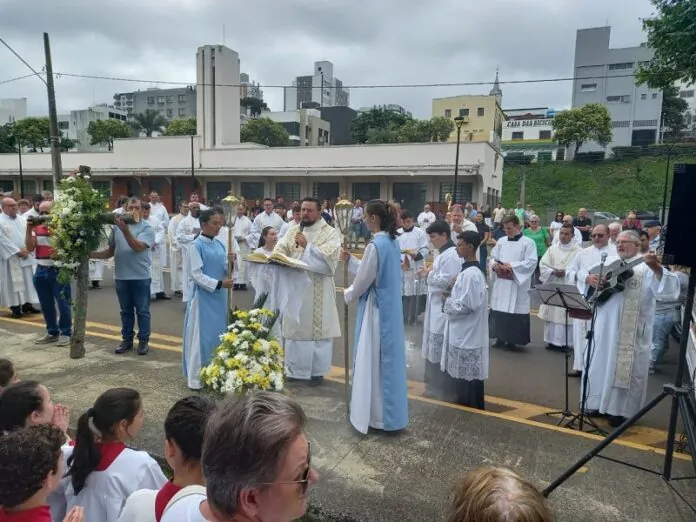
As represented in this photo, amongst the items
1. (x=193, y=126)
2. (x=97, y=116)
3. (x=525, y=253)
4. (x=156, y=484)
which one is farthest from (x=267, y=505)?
(x=97, y=116)

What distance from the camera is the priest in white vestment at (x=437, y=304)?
5828mm

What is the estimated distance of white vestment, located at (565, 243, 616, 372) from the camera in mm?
6371

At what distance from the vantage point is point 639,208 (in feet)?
136

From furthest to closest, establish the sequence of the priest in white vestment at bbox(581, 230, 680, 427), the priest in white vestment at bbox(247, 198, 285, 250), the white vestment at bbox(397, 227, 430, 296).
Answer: the priest in white vestment at bbox(247, 198, 285, 250) < the white vestment at bbox(397, 227, 430, 296) < the priest in white vestment at bbox(581, 230, 680, 427)

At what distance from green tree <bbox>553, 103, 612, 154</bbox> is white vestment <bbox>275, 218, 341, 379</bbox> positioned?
54133 mm

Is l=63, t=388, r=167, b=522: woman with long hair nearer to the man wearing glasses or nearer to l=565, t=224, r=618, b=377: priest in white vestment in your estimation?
the man wearing glasses

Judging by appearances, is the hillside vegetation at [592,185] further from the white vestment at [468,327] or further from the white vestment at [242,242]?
the white vestment at [468,327]

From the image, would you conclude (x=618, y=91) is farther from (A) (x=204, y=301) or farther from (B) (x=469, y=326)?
(A) (x=204, y=301)

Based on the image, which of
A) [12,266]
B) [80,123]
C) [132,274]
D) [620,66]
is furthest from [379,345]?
[80,123]

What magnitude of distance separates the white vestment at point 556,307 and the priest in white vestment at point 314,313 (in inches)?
134

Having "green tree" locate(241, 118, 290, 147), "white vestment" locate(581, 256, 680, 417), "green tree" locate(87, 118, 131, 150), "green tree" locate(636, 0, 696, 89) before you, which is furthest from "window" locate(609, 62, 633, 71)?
"white vestment" locate(581, 256, 680, 417)

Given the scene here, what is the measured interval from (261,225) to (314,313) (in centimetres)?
743

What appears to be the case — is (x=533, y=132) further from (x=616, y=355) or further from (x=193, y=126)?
(x=616, y=355)

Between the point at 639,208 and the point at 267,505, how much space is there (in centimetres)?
4662
